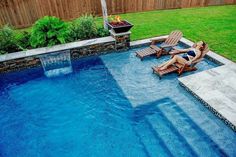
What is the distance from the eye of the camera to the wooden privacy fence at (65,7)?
36.5 ft

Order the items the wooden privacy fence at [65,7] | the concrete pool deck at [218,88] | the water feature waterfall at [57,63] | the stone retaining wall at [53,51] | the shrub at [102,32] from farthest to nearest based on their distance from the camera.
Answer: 1. the wooden privacy fence at [65,7]
2. the shrub at [102,32]
3. the water feature waterfall at [57,63]
4. the stone retaining wall at [53,51]
5. the concrete pool deck at [218,88]

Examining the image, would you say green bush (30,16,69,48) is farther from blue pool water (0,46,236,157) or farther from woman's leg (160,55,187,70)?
woman's leg (160,55,187,70)

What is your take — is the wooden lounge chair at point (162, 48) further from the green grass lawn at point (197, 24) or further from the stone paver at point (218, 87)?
the stone paver at point (218, 87)

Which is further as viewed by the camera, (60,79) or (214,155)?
(60,79)

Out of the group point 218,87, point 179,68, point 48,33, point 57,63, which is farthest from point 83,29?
point 218,87

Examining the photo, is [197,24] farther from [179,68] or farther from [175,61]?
[179,68]

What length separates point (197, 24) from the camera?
1102 centimetres

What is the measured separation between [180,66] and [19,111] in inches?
200

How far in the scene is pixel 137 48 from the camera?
910 cm

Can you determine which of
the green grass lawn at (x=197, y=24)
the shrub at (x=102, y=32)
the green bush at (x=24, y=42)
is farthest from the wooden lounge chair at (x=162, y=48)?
the green bush at (x=24, y=42)

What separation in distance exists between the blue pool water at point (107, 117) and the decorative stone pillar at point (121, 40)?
1.32 meters

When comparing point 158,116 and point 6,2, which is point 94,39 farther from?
point 6,2

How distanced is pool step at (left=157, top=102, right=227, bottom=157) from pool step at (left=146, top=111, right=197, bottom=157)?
82 mm

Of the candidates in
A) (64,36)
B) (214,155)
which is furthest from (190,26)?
(214,155)
